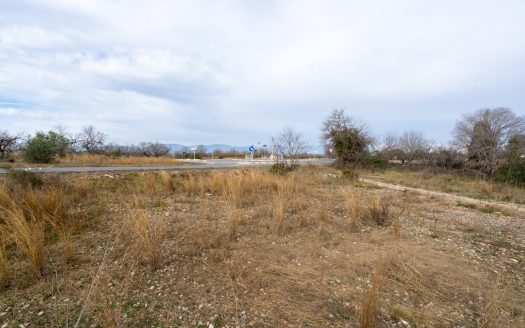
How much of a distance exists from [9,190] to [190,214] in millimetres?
3885

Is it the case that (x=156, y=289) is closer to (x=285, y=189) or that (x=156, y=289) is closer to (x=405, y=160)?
(x=285, y=189)

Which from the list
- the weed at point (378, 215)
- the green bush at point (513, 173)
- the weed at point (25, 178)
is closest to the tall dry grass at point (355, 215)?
the weed at point (378, 215)

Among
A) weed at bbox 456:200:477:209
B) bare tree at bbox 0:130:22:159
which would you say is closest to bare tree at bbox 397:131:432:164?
weed at bbox 456:200:477:209

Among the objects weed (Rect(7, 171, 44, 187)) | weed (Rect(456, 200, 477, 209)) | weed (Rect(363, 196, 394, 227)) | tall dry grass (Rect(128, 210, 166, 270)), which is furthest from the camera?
weed (Rect(456, 200, 477, 209))

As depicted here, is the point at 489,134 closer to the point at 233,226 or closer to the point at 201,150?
the point at 233,226

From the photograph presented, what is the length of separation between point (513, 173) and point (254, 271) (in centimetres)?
1956

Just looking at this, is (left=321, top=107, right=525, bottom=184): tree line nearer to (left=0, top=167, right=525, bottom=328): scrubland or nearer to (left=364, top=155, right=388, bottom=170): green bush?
(left=364, top=155, right=388, bottom=170): green bush

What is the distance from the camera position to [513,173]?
14.5 metres

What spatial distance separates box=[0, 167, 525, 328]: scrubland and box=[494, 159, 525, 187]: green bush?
43.4ft

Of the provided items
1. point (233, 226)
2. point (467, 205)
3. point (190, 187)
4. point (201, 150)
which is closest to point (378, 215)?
point (233, 226)

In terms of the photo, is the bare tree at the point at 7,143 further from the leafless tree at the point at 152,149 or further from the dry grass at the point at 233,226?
the dry grass at the point at 233,226

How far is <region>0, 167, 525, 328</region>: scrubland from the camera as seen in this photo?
2053mm

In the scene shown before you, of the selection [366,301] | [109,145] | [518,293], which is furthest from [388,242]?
[109,145]

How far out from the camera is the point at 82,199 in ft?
18.7
